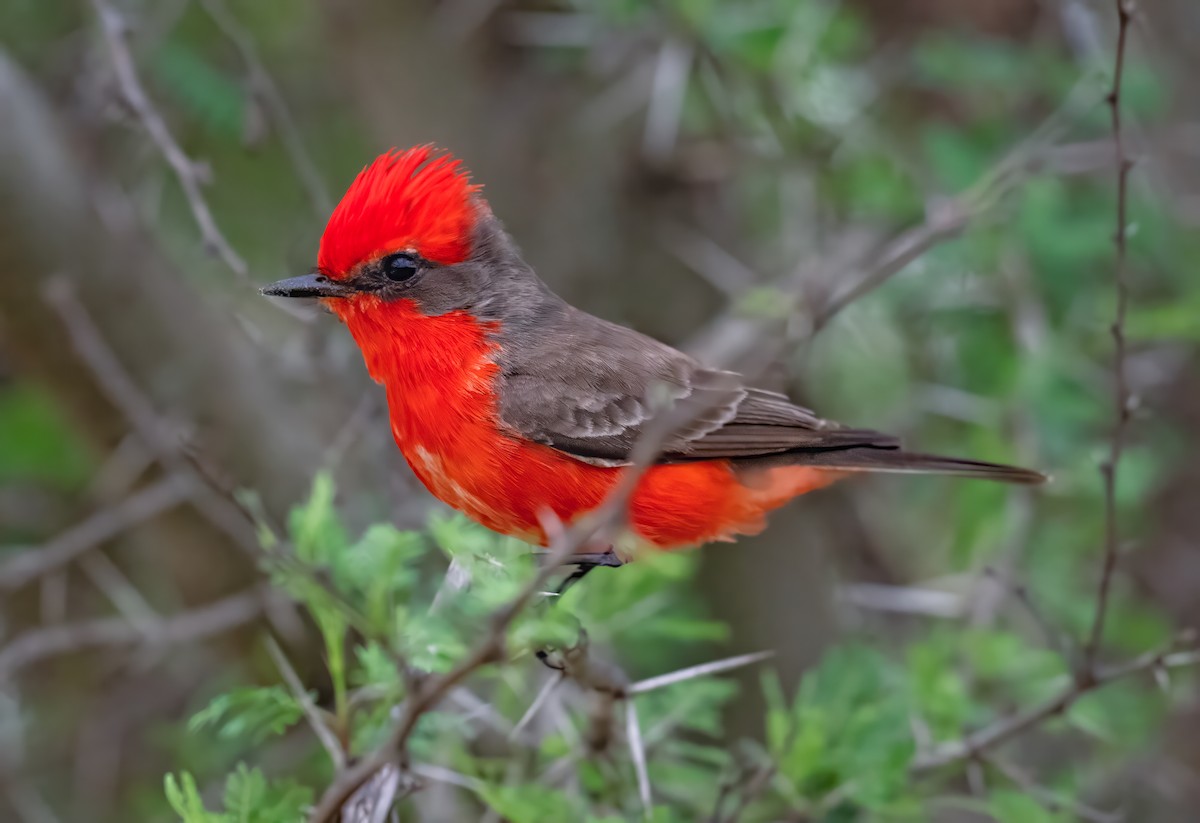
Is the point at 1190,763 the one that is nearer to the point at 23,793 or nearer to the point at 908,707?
the point at 908,707

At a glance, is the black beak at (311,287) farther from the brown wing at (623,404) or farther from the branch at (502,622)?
the branch at (502,622)

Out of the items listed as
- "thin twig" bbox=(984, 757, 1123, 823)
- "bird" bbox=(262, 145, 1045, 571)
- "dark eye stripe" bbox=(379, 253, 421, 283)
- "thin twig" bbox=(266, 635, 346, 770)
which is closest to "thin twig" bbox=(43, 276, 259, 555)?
"bird" bbox=(262, 145, 1045, 571)

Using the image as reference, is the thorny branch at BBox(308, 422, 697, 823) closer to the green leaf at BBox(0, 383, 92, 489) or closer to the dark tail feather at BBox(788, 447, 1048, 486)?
the dark tail feather at BBox(788, 447, 1048, 486)

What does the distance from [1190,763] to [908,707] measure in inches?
158

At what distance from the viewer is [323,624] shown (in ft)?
8.48

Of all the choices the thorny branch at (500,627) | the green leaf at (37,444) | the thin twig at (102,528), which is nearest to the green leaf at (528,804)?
the thorny branch at (500,627)

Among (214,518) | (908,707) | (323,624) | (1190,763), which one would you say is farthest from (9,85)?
(1190,763)

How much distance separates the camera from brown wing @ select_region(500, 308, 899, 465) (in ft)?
11.1

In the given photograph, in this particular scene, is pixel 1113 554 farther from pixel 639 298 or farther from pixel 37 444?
pixel 37 444

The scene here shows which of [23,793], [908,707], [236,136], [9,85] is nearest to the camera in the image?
[908,707]

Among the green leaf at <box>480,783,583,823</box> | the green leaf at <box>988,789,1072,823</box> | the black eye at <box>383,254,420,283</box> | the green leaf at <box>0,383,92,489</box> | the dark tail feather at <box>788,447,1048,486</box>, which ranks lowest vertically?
the green leaf at <box>988,789,1072,823</box>

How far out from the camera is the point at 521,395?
11.1 feet

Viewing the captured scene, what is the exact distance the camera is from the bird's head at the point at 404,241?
9.87 ft

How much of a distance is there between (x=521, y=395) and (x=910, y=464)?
3.90ft
